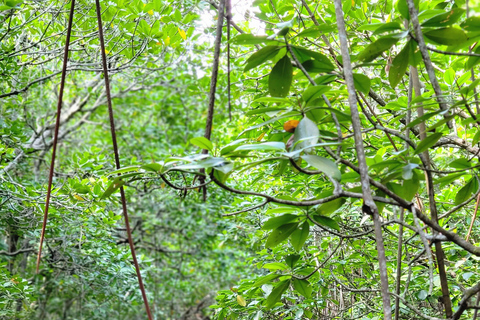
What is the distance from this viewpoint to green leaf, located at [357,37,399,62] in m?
0.83

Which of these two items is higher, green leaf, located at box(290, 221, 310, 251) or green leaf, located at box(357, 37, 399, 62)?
green leaf, located at box(357, 37, 399, 62)

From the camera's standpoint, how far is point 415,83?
3.29ft

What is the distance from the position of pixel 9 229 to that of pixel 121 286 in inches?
32.4

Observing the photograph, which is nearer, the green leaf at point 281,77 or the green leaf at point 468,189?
the green leaf at point 281,77

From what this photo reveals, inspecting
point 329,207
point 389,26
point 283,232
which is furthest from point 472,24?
point 283,232

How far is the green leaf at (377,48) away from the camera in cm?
83

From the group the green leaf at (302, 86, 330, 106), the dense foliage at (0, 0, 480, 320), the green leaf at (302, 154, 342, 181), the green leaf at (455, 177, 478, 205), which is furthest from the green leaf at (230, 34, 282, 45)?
the green leaf at (455, 177, 478, 205)

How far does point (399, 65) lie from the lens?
0.93 m

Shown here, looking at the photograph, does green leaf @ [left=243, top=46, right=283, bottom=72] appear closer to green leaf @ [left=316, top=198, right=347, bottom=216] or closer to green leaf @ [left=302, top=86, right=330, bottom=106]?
green leaf @ [left=302, top=86, right=330, bottom=106]

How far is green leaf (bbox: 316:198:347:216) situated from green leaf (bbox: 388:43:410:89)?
12.1 inches

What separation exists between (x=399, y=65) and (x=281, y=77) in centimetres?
26

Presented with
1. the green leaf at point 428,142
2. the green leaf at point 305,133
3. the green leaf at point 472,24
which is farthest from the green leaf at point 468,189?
the green leaf at point 305,133

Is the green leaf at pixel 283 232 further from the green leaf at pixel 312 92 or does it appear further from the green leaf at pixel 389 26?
the green leaf at pixel 389 26

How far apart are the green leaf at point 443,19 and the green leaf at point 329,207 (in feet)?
1.21
